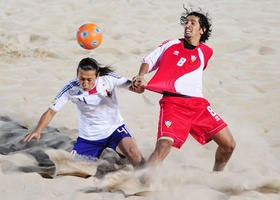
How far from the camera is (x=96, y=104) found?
4422 millimetres

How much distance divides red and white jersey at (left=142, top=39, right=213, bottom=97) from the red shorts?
0.29ft

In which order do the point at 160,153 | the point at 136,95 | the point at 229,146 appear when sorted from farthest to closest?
the point at 136,95, the point at 229,146, the point at 160,153

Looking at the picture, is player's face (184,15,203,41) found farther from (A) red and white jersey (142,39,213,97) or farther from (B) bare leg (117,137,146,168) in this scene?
(B) bare leg (117,137,146,168)

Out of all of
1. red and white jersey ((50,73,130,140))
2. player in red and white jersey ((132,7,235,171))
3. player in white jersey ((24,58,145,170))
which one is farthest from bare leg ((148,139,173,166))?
red and white jersey ((50,73,130,140))

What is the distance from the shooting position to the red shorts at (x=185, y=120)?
13.6 ft

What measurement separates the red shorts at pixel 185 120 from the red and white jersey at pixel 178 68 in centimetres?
9

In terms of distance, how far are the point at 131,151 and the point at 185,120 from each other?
480 mm

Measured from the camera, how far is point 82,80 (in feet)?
14.0

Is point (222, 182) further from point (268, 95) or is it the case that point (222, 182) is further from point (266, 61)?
point (266, 61)

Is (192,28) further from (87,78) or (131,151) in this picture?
(131,151)

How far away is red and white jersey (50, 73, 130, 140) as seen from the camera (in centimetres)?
A: 440

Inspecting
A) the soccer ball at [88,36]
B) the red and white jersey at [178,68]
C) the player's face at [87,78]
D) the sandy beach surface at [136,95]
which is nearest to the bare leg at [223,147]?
the sandy beach surface at [136,95]

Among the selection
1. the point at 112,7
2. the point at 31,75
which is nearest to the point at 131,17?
the point at 112,7

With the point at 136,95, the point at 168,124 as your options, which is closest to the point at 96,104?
the point at 168,124
